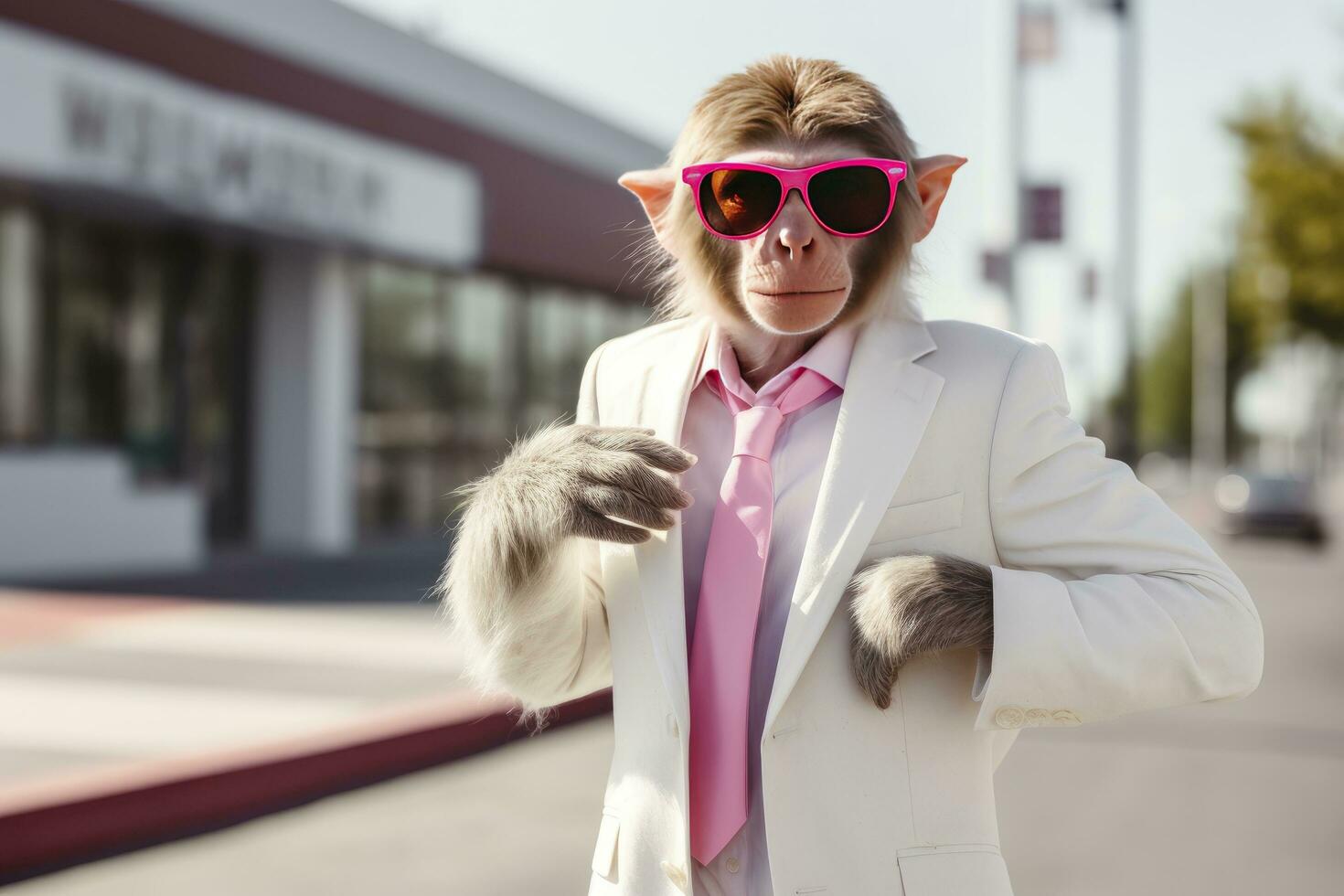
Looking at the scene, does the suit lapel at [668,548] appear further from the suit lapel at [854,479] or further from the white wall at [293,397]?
the white wall at [293,397]

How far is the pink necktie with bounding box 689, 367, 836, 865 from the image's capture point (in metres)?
1.65

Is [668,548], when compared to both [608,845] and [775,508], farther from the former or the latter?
[608,845]

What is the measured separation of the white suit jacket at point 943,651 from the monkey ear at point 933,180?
0.17m

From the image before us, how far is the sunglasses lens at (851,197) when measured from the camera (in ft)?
5.42

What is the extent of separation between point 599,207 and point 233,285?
6.93 m

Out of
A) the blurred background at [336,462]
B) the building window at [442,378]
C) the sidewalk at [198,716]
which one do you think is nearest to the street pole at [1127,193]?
the blurred background at [336,462]

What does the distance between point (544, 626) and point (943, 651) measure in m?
0.50

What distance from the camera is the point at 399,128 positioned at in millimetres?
16688

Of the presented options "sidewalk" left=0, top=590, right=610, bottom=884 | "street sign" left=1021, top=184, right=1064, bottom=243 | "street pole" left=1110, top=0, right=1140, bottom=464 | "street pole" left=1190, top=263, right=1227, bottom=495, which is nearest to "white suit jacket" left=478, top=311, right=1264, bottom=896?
"sidewalk" left=0, top=590, right=610, bottom=884

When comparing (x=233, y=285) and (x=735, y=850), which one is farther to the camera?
(x=233, y=285)

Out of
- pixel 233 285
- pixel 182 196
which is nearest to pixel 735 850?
pixel 182 196

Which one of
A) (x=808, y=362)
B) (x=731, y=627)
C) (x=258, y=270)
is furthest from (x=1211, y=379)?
(x=731, y=627)

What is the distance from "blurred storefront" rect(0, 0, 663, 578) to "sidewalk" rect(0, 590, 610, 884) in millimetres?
3294

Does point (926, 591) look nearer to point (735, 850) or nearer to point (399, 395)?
point (735, 850)
